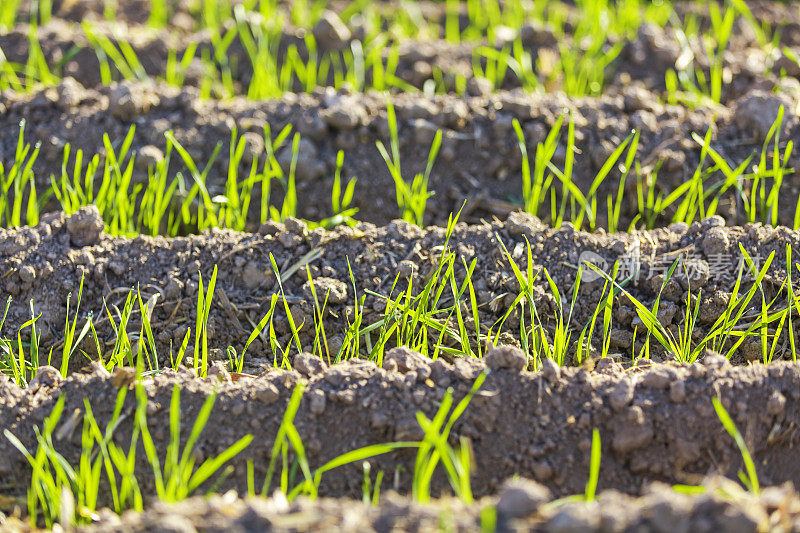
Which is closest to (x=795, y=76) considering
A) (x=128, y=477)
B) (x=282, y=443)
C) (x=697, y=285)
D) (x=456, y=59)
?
(x=456, y=59)

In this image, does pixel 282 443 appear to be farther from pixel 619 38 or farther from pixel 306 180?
pixel 619 38

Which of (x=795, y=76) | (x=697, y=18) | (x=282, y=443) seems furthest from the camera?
(x=697, y=18)

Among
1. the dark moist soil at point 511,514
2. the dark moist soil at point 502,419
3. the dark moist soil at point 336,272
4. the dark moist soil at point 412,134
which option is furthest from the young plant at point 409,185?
the dark moist soil at point 511,514

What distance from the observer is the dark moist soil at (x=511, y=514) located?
1257 mm

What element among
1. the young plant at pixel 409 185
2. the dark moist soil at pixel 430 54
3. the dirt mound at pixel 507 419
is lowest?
the dirt mound at pixel 507 419

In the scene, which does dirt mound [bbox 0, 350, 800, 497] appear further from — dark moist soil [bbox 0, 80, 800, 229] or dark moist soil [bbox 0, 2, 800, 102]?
dark moist soil [bbox 0, 2, 800, 102]

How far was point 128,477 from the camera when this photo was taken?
5.07 feet

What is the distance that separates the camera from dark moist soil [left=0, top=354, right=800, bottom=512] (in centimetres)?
170

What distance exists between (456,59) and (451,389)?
7.81 feet

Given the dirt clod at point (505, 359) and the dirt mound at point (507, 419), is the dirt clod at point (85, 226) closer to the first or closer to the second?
the dirt mound at point (507, 419)

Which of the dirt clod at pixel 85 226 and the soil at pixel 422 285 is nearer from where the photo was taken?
the soil at pixel 422 285

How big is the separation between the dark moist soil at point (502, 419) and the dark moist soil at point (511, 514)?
1.01 ft

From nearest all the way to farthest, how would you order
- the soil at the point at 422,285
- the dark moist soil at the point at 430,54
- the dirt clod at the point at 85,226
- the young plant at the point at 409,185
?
the soil at the point at 422,285, the dirt clod at the point at 85,226, the young plant at the point at 409,185, the dark moist soil at the point at 430,54

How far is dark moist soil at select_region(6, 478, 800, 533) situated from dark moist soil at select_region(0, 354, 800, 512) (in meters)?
0.31
